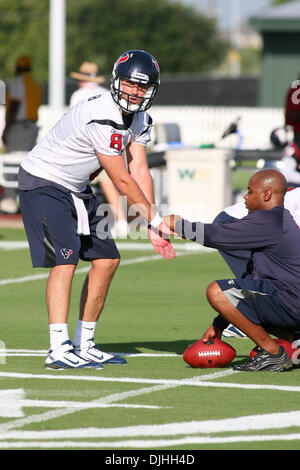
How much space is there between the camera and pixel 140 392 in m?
6.76

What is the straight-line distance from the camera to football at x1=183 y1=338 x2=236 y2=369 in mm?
7598

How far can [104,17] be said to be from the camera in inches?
2719

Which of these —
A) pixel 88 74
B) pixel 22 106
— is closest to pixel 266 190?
pixel 88 74

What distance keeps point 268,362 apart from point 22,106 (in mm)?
10917

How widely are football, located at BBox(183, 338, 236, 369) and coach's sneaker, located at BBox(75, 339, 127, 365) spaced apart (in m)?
0.48

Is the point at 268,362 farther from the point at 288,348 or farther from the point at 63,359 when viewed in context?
the point at 63,359

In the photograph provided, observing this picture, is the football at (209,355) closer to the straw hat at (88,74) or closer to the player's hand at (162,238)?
the player's hand at (162,238)

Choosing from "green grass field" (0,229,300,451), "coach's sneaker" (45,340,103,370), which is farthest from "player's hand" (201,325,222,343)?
"coach's sneaker" (45,340,103,370)

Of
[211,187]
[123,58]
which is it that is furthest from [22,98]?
[123,58]

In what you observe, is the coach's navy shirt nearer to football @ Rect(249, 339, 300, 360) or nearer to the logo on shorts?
football @ Rect(249, 339, 300, 360)

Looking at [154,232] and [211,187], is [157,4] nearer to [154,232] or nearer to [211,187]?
[211,187]

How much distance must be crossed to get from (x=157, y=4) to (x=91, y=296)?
6482 centimetres

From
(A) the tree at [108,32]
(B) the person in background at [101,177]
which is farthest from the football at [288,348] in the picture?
(A) the tree at [108,32]
